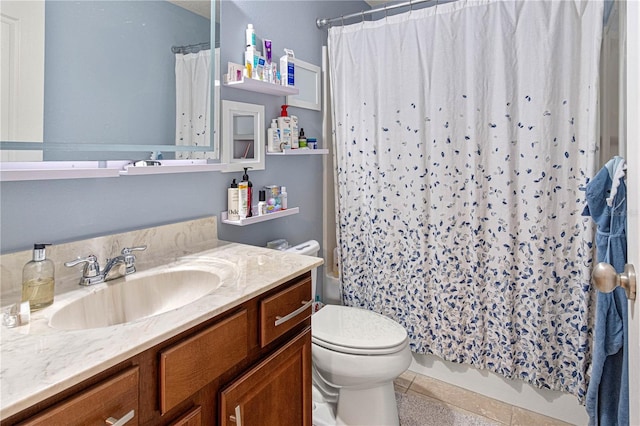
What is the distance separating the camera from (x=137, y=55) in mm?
1352

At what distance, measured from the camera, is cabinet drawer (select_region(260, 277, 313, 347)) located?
3.77ft

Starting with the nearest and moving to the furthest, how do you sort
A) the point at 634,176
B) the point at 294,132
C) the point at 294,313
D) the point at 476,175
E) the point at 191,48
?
1. the point at 634,176
2. the point at 294,313
3. the point at 191,48
4. the point at 476,175
5. the point at 294,132

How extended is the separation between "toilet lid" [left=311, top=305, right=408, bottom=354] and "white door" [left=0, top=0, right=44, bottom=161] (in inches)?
48.7

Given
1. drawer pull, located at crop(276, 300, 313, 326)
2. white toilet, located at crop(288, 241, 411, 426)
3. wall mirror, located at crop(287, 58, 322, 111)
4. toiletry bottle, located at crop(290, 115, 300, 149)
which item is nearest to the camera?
drawer pull, located at crop(276, 300, 313, 326)

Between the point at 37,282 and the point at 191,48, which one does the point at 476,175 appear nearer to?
the point at 191,48

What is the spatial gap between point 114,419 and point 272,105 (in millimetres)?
1599

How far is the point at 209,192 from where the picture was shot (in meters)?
1.69

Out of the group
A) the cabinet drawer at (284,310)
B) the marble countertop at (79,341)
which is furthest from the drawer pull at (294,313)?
the marble countertop at (79,341)

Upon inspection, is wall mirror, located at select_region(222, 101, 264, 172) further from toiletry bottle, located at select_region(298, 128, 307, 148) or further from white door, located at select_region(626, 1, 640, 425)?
white door, located at select_region(626, 1, 640, 425)

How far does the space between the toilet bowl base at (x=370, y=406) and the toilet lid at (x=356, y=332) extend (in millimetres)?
204

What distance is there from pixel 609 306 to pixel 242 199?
1.41m

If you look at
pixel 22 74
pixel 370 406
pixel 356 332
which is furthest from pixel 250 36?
pixel 370 406

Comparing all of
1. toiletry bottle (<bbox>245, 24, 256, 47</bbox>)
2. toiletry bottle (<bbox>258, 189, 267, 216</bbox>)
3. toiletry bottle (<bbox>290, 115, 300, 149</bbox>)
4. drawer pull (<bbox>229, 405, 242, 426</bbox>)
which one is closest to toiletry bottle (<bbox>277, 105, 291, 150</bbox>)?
toiletry bottle (<bbox>290, 115, 300, 149</bbox>)

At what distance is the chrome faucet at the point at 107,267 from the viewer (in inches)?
45.8
